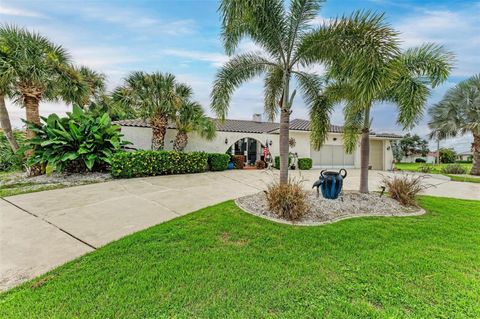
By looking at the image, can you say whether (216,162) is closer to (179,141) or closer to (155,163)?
(179,141)

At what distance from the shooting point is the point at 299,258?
3.69m

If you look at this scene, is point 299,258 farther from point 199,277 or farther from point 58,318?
point 58,318

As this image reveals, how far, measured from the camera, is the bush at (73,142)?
9.95m

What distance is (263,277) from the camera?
124 inches

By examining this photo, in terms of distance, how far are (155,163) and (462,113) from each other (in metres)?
22.3

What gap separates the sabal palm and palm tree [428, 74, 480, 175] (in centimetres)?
2499

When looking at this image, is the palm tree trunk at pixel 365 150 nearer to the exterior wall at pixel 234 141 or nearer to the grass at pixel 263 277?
the grass at pixel 263 277

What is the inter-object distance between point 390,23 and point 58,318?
8474 millimetres

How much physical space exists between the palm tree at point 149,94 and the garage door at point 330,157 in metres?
13.1

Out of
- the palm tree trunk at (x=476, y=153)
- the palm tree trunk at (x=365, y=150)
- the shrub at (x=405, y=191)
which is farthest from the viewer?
the palm tree trunk at (x=476, y=153)

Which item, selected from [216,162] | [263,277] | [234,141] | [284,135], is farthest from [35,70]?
[263,277]

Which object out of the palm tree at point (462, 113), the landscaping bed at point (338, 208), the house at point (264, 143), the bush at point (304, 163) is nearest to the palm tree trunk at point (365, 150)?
the landscaping bed at point (338, 208)

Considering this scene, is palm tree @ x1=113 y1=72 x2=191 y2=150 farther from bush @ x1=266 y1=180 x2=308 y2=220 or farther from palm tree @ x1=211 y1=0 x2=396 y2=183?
bush @ x1=266 y1=180 x2=308 y2=220

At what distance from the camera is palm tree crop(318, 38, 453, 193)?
5.39 meters
